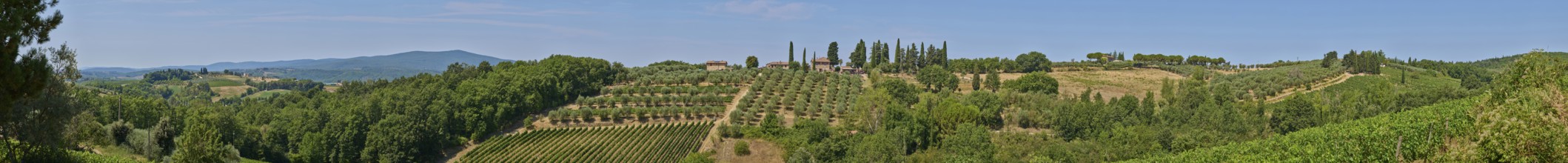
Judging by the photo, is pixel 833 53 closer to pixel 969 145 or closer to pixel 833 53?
pixel 833 53

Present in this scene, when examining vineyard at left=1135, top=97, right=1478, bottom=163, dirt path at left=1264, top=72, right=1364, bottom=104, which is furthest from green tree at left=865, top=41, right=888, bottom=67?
vineyard at left=1135, top=97, right=1478, bottom=163

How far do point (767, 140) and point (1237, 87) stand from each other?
157ft

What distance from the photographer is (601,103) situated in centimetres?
6306

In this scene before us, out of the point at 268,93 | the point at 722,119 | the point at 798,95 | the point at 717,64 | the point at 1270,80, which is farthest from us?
the point at 268,93

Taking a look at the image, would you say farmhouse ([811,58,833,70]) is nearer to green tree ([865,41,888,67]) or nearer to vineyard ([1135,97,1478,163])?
green tree ([865,41,888,67])

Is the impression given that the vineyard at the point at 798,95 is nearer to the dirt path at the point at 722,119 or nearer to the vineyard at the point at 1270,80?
the dirt path at the point at 722,119

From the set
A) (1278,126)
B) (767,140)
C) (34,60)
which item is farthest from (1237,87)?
(34,60)

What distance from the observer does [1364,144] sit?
24969mm

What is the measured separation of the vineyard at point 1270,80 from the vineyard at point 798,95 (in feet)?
96.9

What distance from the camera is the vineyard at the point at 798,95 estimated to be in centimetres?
5906

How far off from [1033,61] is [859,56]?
21249 mm

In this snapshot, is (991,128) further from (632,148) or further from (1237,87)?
(1237,87)

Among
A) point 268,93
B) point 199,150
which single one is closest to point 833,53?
point 199,150

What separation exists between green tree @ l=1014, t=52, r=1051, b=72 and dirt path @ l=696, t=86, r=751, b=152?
42.4 metres
